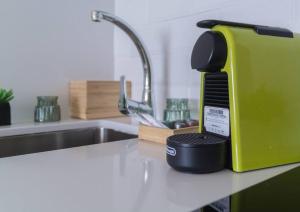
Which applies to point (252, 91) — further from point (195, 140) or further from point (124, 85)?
point (124, 85)

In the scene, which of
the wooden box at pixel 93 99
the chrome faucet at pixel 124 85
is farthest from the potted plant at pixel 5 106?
the chrome faucet at pixel 124 85

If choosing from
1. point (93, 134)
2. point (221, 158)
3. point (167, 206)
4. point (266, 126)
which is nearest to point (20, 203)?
point (167, 206)

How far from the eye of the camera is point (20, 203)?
41cm

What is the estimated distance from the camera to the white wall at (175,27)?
86cm

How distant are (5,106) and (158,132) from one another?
0.55 m

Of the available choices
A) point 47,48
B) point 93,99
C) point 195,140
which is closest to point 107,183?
point 195,140

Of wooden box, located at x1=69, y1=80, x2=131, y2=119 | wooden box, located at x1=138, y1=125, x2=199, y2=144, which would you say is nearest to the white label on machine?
wooden box, located at x1=138, y1=125, x2=199, y2=144

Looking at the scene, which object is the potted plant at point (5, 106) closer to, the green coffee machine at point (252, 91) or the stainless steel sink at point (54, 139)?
the stainless steel sink at point (54, 139)

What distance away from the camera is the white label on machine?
59 centimetres

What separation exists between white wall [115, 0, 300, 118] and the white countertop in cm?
43

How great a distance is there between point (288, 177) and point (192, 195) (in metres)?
0.20

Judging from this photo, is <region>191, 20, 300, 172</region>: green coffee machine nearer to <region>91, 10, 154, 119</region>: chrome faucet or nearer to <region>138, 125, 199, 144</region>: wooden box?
<region>138, 125, 199, 144</region>: wooden box

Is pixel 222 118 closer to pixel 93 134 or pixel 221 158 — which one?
pixel 221 158

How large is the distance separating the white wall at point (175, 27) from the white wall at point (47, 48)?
5.4 inches
